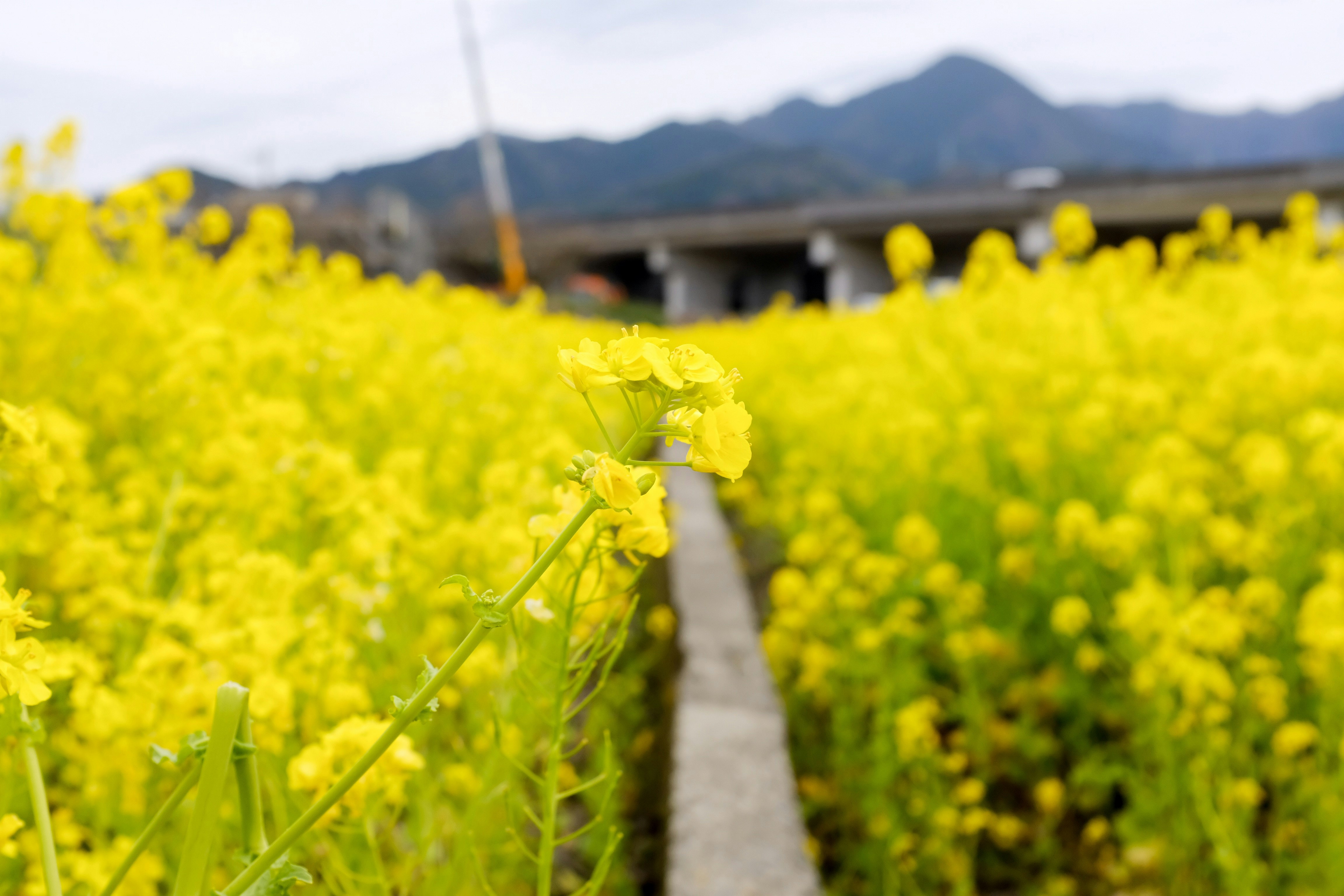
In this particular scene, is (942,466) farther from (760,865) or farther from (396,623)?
(396,623)

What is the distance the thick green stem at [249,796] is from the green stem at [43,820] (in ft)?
0.39

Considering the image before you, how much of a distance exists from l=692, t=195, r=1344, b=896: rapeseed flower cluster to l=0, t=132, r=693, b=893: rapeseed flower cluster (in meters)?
0.65

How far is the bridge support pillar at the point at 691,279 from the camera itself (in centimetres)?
3144

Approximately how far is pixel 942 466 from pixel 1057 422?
39 centimetres

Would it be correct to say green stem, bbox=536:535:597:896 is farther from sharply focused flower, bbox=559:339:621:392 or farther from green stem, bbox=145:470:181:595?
green stem, bbox=145:470:181:595

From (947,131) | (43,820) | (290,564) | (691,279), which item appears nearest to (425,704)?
(43,820)

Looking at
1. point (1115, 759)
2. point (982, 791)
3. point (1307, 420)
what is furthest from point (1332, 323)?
point (982, 791)

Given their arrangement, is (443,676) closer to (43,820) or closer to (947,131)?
(43,820)

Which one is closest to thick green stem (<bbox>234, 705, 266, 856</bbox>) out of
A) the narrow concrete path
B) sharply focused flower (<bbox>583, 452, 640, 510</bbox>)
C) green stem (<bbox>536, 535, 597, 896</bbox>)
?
green stem (<bbox>536, 535, 597, 896</bbox>)

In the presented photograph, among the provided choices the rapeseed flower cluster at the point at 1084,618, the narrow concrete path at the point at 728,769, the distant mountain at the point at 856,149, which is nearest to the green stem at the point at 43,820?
the narrow concrete path at the point at 728,769

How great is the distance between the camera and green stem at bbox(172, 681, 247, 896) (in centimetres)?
61

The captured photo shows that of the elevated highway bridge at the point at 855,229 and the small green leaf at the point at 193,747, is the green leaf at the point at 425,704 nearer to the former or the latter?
the small green leaf at the point at 193,747

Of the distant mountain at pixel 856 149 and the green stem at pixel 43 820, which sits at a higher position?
the distant mountain at pixel 856 149

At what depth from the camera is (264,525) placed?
1.77 metres
